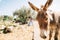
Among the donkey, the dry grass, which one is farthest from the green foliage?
the donkey

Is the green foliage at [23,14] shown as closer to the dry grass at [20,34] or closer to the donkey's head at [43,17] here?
→ the dry grass at [20,34]

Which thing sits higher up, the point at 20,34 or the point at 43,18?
the point at 43,18

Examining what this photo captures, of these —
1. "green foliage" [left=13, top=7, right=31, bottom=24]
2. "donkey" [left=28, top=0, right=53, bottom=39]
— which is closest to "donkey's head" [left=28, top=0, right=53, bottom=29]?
"donkey" [left=28, top=0, right=53, bottom=39]

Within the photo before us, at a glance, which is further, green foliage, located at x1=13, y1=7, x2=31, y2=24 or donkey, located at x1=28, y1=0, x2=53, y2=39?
green foliage, located at x1=13, y1=7, x2=31, y2=24

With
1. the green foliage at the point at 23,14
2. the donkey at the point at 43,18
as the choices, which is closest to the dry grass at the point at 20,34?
the green foliage at the point at 23,14

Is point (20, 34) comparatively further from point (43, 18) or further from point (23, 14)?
point (43, 18)

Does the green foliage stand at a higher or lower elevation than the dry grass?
higher

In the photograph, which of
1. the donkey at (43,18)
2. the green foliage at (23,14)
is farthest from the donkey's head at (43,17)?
the green foliage at (23,14)

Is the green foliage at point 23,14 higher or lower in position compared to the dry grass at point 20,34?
higher

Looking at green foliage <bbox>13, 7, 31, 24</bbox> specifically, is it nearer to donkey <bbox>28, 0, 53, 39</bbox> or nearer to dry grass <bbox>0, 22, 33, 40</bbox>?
dry grass <bbox>0, 22, 33, 40</bbox>

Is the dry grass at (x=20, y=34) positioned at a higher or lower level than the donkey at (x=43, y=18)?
lower

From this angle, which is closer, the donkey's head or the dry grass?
the donkey's head

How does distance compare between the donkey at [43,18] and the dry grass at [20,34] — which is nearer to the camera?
the donkey at [43,18]

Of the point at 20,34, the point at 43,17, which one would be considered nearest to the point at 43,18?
the point at 43,17
